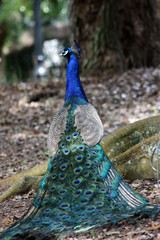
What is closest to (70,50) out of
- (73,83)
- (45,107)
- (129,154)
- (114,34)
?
(73,83)

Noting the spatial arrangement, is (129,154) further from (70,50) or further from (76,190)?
(76,190)

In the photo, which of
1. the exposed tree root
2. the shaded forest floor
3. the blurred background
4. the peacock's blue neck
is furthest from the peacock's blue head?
the blurred background

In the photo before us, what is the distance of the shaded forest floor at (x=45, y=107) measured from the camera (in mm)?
7301

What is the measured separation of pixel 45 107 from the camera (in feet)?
30.4

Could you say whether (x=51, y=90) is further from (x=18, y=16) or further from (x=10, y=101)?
(x=18, y=16)

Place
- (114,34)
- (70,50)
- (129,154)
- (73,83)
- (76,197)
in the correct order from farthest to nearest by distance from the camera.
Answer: (114,34)
(129,154)
(70,50)
(73,83)
(76,197)

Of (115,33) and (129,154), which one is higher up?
(115,33)

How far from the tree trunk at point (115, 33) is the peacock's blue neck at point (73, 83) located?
647 centimetres

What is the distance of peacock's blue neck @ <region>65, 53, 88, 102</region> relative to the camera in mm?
4203

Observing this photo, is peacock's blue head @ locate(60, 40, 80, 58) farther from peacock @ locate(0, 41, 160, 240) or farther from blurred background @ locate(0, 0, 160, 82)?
blurred background @ locate(0, 0, 160, 82)

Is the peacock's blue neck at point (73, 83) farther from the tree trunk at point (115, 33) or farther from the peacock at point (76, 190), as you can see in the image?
the tree trunk at point (115, 33)

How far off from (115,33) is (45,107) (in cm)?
354

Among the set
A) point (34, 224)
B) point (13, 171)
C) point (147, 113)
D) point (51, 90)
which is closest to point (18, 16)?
point (51, 90)

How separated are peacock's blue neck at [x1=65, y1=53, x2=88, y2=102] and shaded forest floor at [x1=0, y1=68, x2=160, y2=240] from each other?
179cm
